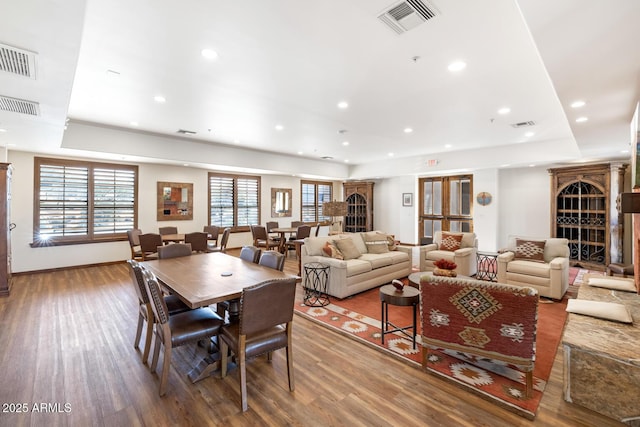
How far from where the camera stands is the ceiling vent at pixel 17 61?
203 centimetres

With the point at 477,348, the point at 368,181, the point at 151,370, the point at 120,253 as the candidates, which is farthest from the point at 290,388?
the point at 368,181

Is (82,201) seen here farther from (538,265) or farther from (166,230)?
(538,265)

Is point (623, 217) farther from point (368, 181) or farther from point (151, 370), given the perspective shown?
point (151, 370)

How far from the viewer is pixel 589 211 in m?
6.38

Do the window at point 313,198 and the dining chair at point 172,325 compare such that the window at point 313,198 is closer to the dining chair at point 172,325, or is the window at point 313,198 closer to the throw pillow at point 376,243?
the throw pillow at point 376,243

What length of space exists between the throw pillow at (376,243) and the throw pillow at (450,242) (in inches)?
47.1

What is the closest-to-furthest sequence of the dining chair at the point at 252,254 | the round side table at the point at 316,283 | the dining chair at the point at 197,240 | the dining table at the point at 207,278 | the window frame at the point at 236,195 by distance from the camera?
the dining table at the point at 207,278, the dining chair at the point at 252,254, the round side table at the point at 316,283, the dining chair at the point at 197,240, the window frame at the point at 236,195

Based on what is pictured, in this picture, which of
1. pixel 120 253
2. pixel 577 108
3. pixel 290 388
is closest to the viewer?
pixel 290 388

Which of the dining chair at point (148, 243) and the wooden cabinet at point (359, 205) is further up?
the wooden cabinet at point (359, 205)

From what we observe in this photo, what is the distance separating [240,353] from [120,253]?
6.45 meters

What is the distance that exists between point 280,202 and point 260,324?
795 centimetres

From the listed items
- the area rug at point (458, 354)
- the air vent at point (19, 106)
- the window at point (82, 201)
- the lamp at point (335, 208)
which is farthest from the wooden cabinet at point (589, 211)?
the window at point (82, 201)

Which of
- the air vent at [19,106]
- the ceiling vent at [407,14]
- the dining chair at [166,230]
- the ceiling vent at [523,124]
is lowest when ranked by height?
the dining chair at [166,230]

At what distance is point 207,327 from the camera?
240cm
